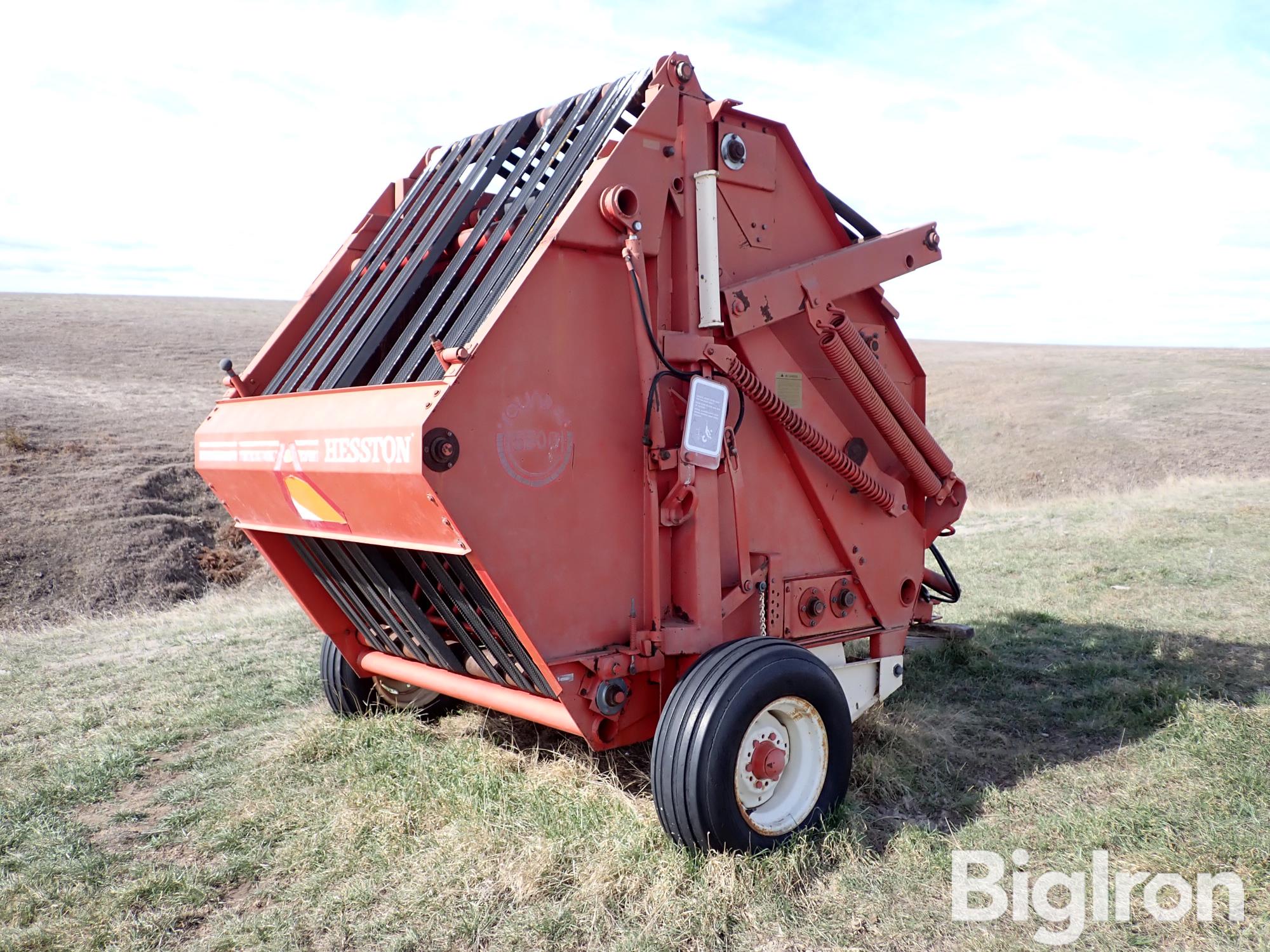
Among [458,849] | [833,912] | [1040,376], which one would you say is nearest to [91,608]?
[458,849]

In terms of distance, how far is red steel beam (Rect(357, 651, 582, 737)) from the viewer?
4082 mm

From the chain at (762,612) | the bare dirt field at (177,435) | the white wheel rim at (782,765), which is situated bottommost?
the bare dirt field at (177,435)

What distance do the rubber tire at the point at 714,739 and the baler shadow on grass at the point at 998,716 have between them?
0.57m

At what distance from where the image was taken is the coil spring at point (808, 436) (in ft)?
14.3

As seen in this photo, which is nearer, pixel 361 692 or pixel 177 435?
pixel 361 692

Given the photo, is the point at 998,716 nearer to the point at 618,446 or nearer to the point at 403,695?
the point at 618,446

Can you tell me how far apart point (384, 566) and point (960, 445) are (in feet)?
79.3

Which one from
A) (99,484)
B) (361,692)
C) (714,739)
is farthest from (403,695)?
(99,484)

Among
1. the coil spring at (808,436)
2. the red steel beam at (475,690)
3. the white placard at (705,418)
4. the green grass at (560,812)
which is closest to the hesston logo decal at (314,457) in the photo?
the red steel beam at (475,690)

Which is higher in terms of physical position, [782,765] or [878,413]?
[878,413]

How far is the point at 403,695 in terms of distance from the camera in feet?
18.2

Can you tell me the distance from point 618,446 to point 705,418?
0.39 m

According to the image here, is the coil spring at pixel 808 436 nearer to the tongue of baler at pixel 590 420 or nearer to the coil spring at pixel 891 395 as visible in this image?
the tongue of baler at pixel 590 420

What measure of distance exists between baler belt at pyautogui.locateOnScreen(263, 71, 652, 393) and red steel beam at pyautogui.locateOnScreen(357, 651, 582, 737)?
141 cm
